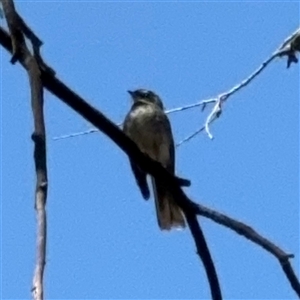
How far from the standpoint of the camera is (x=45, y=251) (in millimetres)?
1628

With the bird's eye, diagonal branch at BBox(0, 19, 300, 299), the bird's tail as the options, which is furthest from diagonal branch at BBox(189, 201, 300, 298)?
the bird's eye

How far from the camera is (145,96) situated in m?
8.97

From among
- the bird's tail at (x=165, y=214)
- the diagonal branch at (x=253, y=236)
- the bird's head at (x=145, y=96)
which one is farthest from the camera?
the bird's head at (x=145, y=96)

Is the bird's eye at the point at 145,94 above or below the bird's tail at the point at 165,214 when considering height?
above

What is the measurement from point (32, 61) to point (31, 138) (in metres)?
0.27

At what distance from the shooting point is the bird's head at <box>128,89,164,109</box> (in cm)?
886

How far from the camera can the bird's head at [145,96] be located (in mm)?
8859

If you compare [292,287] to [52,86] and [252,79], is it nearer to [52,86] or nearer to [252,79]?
[52,86]

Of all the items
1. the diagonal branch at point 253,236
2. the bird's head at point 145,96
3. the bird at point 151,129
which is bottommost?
the diagonal branch at point 253,236

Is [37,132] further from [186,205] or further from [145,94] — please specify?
[145,94]

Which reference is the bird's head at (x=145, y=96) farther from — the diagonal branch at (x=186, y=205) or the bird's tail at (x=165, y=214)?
the diagonal branch at (x=186, y=205)

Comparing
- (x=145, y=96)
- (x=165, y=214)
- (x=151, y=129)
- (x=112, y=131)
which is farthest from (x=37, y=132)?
(x=145, y=96)

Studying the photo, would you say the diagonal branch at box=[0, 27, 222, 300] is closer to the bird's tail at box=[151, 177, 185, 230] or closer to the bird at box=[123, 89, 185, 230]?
the bird's tail at box=[151, 177, 185, 230]

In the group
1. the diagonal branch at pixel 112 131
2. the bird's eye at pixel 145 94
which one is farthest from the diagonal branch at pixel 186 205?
the bird's eye at pixel 145 94
